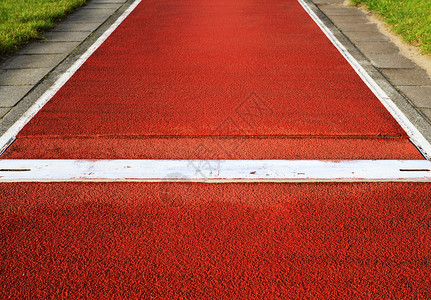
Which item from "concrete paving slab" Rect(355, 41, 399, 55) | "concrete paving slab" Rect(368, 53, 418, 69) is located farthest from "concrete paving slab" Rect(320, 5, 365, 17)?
"concrete paving slab" Rect(368, 53, 418, 69)

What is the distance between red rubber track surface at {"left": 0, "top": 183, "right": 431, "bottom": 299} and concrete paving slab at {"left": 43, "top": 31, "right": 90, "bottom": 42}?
405cm

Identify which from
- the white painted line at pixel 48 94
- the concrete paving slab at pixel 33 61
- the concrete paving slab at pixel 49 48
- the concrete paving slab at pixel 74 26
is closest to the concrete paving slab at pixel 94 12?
the concrete paving slab at pixel 74 26

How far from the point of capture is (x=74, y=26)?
23.1ft

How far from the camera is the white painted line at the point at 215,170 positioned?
302 cm

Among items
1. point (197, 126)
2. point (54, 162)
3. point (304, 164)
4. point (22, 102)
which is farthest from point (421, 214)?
point (22, 102)

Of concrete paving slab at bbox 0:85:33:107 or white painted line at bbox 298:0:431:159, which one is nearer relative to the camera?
white painted line at bbox 298:0:431:159

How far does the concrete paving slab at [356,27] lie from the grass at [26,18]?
17.2 ft

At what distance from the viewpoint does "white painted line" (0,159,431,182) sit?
3.02 meters

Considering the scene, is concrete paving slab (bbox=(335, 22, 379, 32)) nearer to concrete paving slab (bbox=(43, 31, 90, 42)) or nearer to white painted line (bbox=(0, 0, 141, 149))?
white painted line (bbox=(0, 0, 141, 149))

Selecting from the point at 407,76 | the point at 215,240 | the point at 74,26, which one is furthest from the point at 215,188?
the point at 74,26

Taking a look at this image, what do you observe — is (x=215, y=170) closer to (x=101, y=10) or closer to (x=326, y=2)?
(x=101, y=10)

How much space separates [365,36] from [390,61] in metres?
1.26

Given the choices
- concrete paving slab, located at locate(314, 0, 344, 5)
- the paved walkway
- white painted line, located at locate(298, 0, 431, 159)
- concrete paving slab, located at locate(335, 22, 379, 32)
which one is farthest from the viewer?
concrete paving slab, located at locate(314, 0, 344, 5)

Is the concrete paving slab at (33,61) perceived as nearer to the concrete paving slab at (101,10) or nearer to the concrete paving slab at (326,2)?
the concrete paving slab at (101,10)
